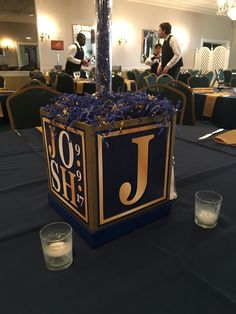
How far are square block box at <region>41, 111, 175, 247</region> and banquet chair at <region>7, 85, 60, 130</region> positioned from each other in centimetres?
101

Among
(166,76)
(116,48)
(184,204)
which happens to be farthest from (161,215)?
(116,48)

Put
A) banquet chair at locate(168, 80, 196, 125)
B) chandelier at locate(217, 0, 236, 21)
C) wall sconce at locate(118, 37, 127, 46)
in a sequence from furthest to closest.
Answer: wall sconce at locate(118, 37, 127, 46) → chandelier at locate(217, 0, 236, 21) → banquet chair at locate(168, 80, 196, 125)

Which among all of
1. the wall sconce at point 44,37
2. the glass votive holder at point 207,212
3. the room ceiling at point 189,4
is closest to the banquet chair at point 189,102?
the glass votive holder at point 207,212

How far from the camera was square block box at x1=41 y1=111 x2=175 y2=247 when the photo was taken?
0.44m

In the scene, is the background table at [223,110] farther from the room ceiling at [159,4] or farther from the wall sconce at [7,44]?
the wall sconce at [7,44]

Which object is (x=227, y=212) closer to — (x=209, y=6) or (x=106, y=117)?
(x=106, y=117)

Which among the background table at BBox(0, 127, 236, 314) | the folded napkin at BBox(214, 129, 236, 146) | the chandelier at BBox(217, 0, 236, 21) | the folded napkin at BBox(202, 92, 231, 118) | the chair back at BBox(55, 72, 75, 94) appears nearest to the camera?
the background table at BBox(0, 127, 236, 314)

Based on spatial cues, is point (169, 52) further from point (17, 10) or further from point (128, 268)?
point (17, 10)

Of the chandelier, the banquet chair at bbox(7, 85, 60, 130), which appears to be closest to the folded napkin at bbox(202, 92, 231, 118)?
the banquet chair at bbox(7, 85, 60, 130)

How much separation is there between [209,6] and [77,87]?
19.6 feet

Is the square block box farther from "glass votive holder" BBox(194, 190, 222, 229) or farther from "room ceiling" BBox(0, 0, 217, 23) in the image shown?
"room ceiling" BBox(0, 0, 217, 23)

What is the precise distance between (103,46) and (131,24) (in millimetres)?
7887

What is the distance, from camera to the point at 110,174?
456 millimetres

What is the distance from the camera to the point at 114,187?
469 mm
